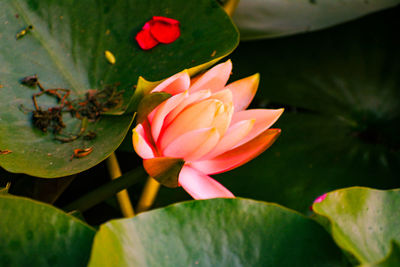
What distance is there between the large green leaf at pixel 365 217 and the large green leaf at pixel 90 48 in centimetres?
30

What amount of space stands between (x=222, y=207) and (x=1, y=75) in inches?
16.8

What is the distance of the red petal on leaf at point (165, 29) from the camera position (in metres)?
0.71

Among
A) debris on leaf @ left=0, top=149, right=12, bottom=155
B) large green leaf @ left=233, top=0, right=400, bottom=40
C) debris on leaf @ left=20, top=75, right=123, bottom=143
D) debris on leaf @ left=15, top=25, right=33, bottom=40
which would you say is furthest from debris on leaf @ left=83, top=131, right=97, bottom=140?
large green leaf @ left=233, top=0, right=400, bottom=40

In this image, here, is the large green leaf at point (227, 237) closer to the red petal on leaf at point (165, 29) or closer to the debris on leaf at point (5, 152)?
the debris on leaf at point (5, 152)

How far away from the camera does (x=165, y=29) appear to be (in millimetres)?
720

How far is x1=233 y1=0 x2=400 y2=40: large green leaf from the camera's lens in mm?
1009

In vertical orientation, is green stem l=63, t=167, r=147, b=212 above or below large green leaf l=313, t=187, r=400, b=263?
above

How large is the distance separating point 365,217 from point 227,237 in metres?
0.19

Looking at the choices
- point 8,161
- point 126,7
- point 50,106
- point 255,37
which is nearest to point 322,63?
point 255,37

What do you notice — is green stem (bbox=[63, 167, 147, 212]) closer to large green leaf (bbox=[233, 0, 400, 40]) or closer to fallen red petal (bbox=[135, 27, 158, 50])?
fallen red petal (bbox=[135, 27, 158, 50])

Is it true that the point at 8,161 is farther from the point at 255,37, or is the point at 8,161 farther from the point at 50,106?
the point at 255,37

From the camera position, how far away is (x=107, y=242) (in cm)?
40

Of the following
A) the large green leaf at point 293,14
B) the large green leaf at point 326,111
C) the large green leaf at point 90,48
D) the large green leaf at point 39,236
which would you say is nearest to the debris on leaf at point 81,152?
the large green leaf at point 90,48

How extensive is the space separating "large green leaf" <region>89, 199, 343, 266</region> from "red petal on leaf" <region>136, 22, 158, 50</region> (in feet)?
1.15
